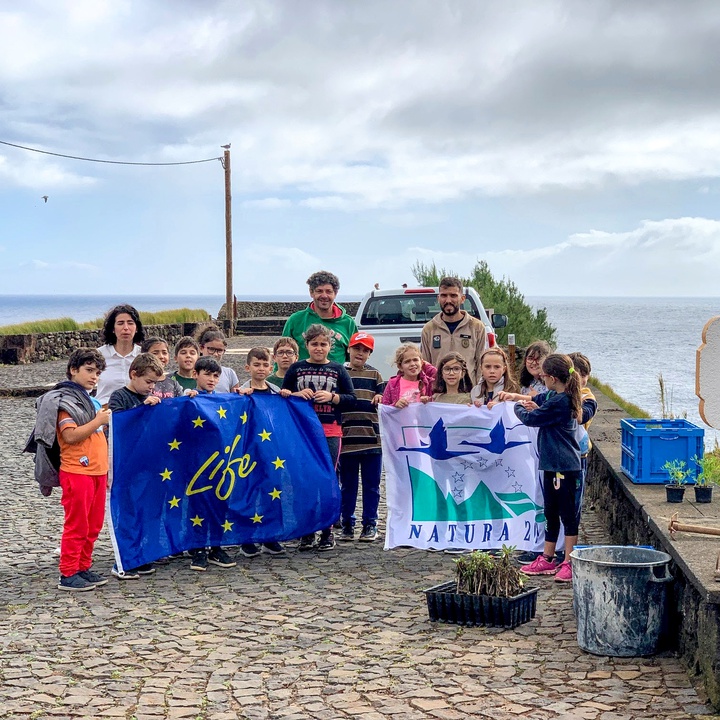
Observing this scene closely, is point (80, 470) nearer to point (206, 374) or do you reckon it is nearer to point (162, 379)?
point (162, 379)

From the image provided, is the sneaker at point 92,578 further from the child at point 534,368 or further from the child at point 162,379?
the child at point 534,368

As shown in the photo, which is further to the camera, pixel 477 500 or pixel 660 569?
pixel 477 500

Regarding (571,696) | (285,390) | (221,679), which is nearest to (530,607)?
(571,696)

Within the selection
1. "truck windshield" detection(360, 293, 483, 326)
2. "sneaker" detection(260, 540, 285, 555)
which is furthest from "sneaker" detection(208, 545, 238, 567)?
"truck windshield" detection(360, 293, 483, 326)

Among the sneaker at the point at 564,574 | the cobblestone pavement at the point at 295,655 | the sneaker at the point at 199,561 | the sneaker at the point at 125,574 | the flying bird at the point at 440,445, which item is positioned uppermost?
the flying bird at the point at 440,445

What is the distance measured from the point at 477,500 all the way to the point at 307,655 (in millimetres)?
2959

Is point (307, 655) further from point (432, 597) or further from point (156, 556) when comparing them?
point (156, 556)

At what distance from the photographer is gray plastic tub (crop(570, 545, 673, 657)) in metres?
5.87

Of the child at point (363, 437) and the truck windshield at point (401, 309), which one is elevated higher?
the truck windshield at point (401, 309)

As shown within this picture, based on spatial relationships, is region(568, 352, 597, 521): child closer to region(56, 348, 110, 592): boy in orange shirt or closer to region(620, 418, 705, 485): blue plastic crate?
region(620, 418, 705, 485): blue plastic crate

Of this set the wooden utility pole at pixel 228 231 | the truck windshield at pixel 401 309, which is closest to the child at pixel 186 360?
the truck windshield at pixel 401 309

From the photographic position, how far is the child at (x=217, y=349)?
8.81 meters

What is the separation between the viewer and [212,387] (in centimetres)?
861

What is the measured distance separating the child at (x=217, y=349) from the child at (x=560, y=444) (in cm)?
255
